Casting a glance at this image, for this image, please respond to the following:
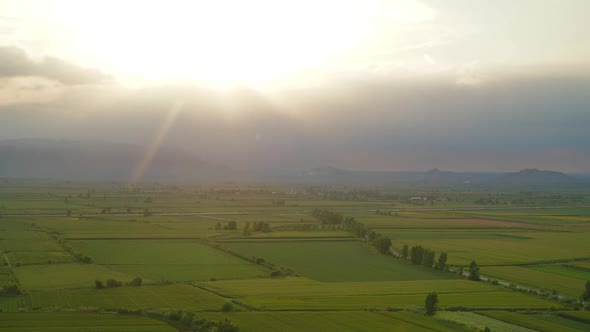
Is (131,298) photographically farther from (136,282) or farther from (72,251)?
(72,251)

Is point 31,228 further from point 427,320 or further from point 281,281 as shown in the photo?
point 427,320

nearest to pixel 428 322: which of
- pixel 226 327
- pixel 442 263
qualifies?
pixel 226 327

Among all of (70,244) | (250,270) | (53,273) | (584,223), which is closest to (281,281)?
(250,270)

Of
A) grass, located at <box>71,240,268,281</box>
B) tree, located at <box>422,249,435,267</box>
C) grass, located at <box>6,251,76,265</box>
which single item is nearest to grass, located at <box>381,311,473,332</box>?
grass, located at <box>71,240,268,281</box>

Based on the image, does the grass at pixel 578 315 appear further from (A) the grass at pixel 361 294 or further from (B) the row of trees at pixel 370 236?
(B) the row of trees at pixel 370 236

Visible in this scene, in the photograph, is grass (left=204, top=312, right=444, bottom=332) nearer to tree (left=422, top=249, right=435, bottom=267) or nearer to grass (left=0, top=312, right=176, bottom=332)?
grass (left=0, top=312, right=176, bottom=332)

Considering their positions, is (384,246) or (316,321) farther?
(384,246)
